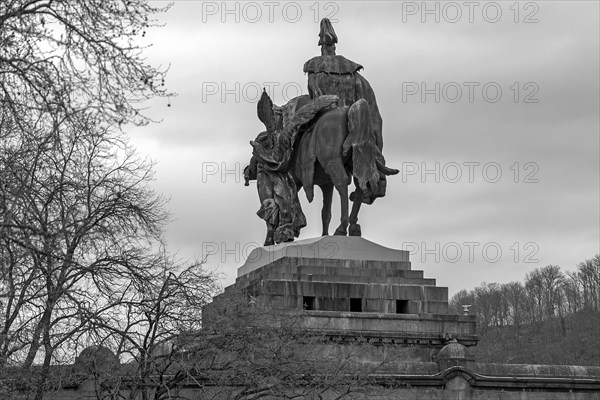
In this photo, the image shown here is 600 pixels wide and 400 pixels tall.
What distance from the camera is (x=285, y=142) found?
124ft

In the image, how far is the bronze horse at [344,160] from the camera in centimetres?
3653

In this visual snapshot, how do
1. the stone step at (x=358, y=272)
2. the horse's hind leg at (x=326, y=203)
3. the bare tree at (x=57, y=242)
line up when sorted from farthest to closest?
the horse's hind leg at (x=326, y=203) → the stone step at (x=358, y=272) → the bare tree at (x=57, y=242)

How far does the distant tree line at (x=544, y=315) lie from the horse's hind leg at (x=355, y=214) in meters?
62.3

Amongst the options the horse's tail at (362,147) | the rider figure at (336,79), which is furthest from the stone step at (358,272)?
the rider figure at (336,79)

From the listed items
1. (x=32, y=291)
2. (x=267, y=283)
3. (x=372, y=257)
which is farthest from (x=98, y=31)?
(x=372, y=257)

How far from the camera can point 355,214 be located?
3722 cm

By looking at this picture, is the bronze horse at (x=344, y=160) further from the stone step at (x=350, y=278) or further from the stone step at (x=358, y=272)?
the stone step at (x=350, y=278)

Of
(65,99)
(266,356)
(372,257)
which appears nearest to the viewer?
(65,99)

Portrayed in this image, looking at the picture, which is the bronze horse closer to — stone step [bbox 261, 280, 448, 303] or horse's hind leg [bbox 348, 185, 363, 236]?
horse's hind leg [bbox 348, 185, 363, 236]

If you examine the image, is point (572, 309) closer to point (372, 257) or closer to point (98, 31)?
point (372, 257)

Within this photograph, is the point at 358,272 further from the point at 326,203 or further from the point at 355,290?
the point at 326,203

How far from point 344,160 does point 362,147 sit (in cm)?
76

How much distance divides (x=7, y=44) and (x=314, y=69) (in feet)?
66.9

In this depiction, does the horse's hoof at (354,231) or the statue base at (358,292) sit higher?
the horse's hoof at (354,231)
